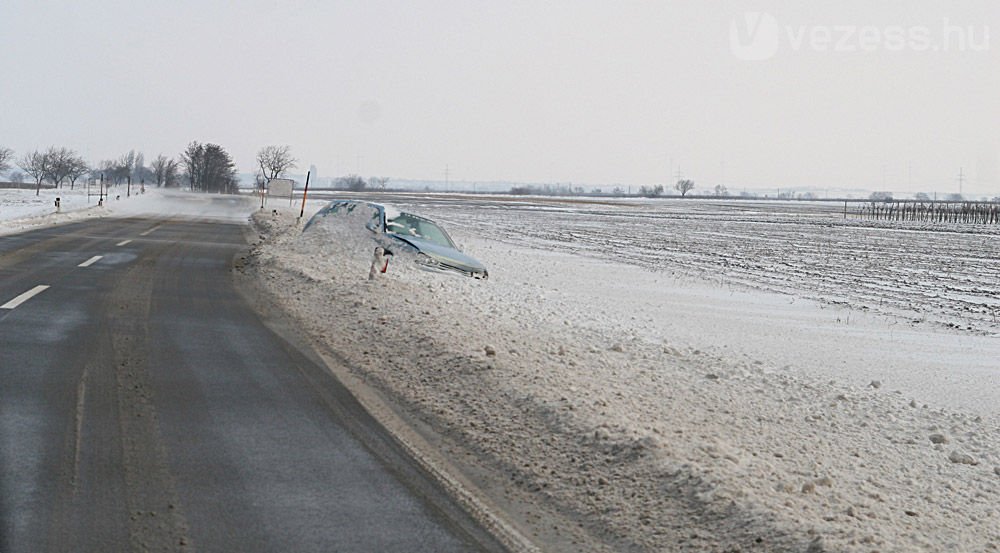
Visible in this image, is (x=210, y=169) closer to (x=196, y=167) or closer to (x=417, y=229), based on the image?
(x=196, y=167)

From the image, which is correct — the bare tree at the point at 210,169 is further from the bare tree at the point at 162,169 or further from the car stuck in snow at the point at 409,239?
the car stuck in snow at the point at 409,239

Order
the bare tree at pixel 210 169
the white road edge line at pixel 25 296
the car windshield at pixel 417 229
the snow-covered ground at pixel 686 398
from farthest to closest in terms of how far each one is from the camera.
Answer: the bare tree at pixel 210 169
the car windshield at pixel 417 229
the white road edge line at pixel 25 296
the snow-covered ground at pixel 686 398

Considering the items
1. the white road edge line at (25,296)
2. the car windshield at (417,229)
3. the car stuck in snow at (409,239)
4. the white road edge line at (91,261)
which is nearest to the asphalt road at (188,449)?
the white road edge line at (25,296)

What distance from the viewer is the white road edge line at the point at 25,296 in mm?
12440

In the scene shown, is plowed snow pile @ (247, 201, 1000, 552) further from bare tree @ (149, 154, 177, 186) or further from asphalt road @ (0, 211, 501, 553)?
bare tree @ (149, 154, 177, 186)

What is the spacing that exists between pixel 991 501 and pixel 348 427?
443 centimetres

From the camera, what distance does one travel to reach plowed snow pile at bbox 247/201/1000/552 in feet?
17.5

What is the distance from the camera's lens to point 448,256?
756 inches

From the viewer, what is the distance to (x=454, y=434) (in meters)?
7.21

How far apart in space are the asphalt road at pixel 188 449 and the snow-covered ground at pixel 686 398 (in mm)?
630

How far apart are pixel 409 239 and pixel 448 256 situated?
3.86 ft

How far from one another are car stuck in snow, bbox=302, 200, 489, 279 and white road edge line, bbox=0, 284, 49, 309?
17.3 feet

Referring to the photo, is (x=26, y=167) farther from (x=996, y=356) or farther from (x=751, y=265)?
(x=996, y=356)

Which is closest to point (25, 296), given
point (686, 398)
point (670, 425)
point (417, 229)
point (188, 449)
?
point (188, 449)
